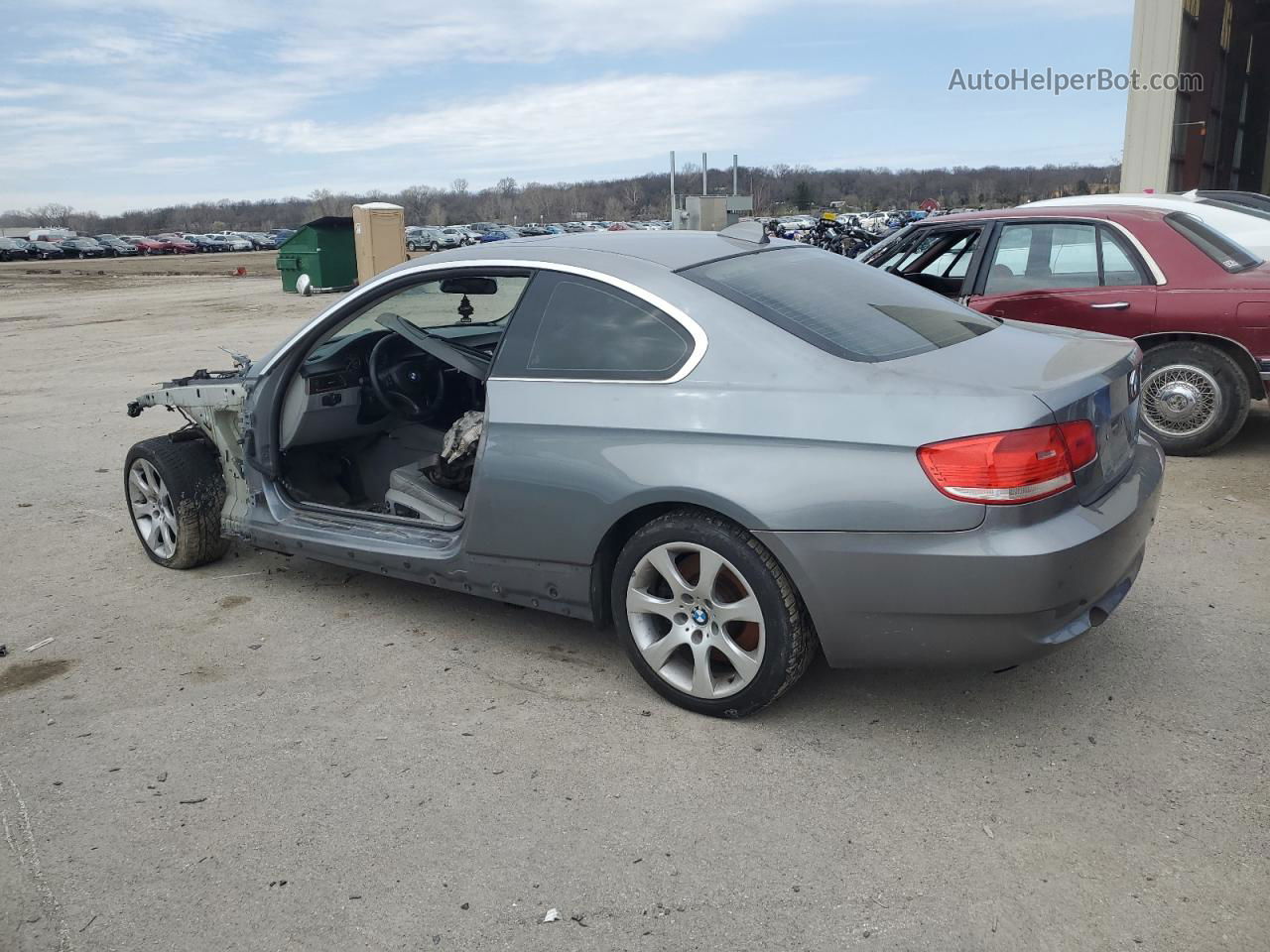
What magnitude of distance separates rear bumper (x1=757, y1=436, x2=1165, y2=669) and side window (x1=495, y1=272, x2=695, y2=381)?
0.75 metres

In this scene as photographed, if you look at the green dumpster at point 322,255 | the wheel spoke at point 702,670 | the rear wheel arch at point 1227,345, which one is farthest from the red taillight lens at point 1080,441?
the green dumpster at point 322,255

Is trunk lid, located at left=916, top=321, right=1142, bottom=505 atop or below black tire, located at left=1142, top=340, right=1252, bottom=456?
atop

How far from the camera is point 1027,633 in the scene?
3.04 meters

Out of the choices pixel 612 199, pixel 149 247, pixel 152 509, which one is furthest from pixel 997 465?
pixel 612 199

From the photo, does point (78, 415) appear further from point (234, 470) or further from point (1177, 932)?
point (1177, 932)

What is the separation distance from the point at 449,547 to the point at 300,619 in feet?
3.15

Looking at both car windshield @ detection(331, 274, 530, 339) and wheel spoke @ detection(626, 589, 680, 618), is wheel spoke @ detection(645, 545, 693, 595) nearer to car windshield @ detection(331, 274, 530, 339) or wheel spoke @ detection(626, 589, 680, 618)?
wheel spoke @ detection(626, 589, 680, 618)

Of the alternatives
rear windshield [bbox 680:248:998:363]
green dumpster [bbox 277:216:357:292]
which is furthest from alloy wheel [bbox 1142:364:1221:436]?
green dumpster [bbox 277:216:357:292]

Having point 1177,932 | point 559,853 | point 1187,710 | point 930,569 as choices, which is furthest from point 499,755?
point 1187,710

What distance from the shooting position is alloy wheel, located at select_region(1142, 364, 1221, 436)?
657 cm

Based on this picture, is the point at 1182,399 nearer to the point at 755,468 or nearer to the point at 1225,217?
the point at 1225,217

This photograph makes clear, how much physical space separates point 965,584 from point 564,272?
1789 millimetres

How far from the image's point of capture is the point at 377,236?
75.7 feet

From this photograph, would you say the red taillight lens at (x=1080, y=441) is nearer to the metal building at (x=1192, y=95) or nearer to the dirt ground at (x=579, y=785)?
the dirt ground at (x=579, y=785)
